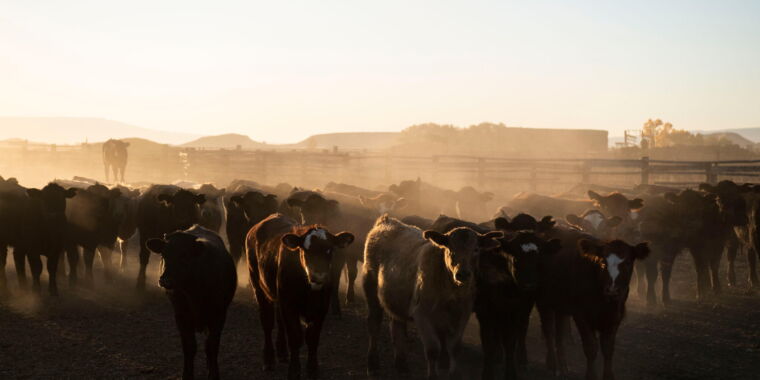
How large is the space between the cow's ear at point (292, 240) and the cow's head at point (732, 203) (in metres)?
9.61

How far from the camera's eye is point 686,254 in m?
16.6

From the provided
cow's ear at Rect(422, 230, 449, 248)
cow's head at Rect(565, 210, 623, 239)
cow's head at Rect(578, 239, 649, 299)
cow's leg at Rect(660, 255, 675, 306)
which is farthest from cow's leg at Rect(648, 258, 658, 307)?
cow's ear at Rect(422, 230, 449, 248)

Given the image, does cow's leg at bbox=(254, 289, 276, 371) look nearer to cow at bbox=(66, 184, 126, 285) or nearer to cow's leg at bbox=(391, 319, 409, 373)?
cow's leg at bbox=(391, 319, 409, 373)

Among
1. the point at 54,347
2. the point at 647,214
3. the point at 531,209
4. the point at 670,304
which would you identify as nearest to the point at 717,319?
the point at 670,304

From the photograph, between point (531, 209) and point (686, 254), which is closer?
point (531, 209)

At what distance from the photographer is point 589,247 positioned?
7203 mm

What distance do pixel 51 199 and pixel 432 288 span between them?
25.2 feet

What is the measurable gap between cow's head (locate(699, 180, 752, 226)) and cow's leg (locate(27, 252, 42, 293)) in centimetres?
1257

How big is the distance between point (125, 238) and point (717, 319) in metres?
11.3

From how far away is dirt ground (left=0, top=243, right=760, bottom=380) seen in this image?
24.5 ft

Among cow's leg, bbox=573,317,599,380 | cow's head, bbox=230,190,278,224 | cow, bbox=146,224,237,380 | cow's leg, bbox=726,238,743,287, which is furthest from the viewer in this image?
cow's leg, bbox=726,238,743,287

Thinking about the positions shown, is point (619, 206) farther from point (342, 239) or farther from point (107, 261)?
point (107, 261)

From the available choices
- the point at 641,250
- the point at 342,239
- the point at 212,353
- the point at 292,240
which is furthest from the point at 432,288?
the point at 212,353

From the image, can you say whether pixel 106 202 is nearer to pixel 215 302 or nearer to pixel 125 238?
pixel 125 238
